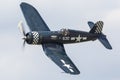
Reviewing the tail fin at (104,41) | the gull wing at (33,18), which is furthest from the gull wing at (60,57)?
the tail fin at (104,41)

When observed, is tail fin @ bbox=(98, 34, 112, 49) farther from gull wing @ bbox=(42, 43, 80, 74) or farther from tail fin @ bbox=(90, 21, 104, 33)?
gull wing @ bbox=(42, 43, 80, 74)

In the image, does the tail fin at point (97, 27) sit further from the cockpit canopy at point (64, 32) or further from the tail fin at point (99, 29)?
the cockpit canopy at point (64, 32)

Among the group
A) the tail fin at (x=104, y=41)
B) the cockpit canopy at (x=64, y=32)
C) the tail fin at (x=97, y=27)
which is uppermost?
the cockpit canopy at (x=64, y=32)

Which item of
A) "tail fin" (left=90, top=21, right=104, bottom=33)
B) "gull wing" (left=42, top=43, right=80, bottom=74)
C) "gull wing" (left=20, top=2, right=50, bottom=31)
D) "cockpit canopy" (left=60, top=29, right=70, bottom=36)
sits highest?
"gull wing" (left=20, top=2, right=50, bottom=31)

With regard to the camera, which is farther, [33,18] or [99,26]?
[99,26]

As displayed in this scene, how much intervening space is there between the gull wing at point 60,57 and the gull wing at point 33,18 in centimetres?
472

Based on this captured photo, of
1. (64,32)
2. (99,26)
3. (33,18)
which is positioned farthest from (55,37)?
(99,26)

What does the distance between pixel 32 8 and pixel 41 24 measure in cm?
483

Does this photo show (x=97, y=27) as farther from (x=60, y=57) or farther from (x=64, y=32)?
(x=60, y=57)

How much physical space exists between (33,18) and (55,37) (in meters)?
6.98

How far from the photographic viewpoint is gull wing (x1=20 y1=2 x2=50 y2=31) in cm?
12112

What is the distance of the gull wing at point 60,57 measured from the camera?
109 m

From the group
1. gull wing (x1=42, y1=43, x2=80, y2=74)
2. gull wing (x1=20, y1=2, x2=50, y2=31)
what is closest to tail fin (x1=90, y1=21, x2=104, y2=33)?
gull wing (x1=20, y1=2, x2=50, y2=31)

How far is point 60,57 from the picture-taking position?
374ft
